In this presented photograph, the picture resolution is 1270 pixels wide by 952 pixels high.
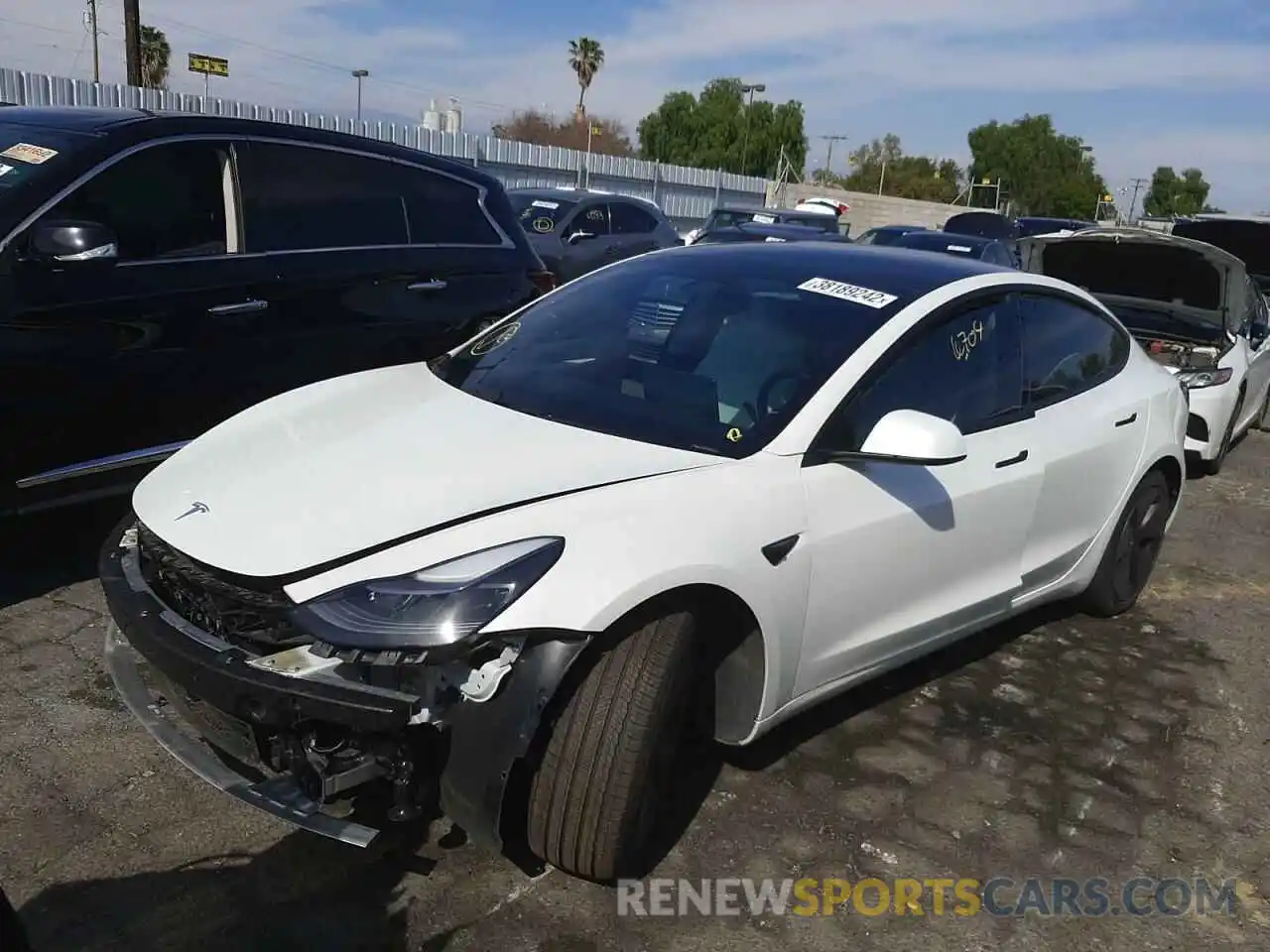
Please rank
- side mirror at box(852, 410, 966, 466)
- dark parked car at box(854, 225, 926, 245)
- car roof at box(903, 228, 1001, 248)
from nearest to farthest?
side mirror at box(852, 410, 966, 466) → car roof at box(903, 228, 1001, 248) → dark parked car at box(854, 225, 926, 245)

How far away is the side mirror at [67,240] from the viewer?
12.7ft

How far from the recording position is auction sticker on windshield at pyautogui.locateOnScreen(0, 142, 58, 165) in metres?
4.11

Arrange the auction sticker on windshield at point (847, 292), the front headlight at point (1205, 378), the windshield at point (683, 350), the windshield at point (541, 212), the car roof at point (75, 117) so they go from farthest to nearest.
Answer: the windshield at point (541, 212), the front headlight at point (1205, 378), the car roof at point (75, 117), the auction sticker on windshield at point (847, 292), the windshield at point (683, 350)

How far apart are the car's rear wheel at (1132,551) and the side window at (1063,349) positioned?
0.58 metres

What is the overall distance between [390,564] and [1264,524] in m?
6.30

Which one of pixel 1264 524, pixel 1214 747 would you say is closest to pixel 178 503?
pixel 1214 747

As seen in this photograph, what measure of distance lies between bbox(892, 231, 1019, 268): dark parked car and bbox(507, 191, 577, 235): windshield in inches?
143

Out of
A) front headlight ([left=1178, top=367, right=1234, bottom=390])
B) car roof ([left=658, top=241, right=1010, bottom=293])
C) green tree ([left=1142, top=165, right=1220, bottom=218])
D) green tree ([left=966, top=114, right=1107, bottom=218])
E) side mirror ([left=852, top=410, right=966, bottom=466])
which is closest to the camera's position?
side mirror ([left=852, top=410, right=966, bottom=466])

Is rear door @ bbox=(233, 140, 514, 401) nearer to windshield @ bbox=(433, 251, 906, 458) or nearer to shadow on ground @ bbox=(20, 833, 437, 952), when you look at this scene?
windshield @ bbox=(433, 251, 906, 458)

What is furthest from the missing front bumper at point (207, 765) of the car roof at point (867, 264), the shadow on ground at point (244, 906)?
the car roof at point (867, 264)

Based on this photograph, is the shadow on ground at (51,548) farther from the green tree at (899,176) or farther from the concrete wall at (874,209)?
the green tree at (899,176)

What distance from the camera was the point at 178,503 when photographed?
279 centimetres

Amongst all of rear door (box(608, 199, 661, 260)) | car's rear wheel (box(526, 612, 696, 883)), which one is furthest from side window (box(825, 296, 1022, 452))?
rear door (box(608, 199, 661, 260))

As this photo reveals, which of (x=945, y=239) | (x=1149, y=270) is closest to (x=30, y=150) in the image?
(x=1149, y=270)
